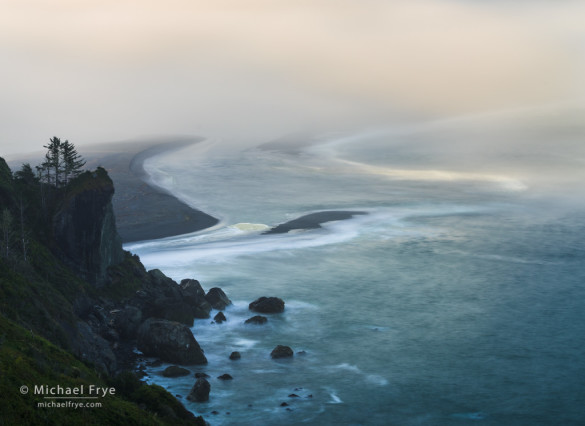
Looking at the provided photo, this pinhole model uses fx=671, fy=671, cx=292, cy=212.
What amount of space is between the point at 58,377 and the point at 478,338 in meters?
46.6

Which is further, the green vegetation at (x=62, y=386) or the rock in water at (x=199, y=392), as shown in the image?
the rock in water at (x=199, y=392)

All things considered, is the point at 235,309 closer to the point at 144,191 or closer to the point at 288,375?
the point at 288,375

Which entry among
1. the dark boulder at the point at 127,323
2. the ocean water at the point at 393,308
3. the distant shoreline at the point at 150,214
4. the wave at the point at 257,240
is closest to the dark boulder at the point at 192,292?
the ocean water at the point at 393,308

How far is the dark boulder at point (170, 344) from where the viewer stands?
61.9 metres

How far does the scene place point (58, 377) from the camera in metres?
41.1

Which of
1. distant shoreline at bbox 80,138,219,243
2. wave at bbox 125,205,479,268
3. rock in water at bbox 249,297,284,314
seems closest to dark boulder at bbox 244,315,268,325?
rock in water at bbox 249,297,284,314

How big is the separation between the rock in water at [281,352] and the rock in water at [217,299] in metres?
14.2

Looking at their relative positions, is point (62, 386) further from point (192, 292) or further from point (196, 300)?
point (192, 292)

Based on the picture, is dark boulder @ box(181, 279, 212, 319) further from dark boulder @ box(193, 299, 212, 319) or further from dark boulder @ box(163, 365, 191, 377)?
dark boulder @ box(163, 365, 191, 377)

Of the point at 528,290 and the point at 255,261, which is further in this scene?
the point at 255,261

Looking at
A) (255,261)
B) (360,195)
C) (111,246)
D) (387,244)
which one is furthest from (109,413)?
(360,195)

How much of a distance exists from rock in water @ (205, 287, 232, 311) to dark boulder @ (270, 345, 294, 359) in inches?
561

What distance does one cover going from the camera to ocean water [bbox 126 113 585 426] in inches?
2234

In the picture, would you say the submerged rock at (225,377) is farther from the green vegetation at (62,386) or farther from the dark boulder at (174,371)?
the green vegetation at (62,386)
